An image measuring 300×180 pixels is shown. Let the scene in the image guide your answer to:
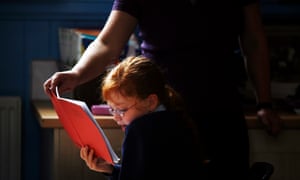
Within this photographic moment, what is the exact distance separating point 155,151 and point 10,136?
1.31 metres

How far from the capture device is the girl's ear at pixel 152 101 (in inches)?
57.2

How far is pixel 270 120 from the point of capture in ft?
6.52

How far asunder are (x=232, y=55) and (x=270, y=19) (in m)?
0.87

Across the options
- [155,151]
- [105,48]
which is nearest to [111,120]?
[105,48]

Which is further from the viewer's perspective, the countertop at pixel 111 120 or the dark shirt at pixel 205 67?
the countertop at pixel 111 120

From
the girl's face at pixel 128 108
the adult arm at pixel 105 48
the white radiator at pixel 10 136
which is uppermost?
the adult arm at pixel 105 48

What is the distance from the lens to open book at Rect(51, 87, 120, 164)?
1.39 metres

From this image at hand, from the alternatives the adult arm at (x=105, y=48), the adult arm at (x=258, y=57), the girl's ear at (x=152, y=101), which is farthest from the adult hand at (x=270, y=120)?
the girl's ear at (x=152, y=101)

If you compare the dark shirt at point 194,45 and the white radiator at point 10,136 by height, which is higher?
the dark shirt at point 194,45

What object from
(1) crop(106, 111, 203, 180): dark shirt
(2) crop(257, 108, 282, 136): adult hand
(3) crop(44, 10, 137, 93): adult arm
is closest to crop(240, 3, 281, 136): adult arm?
(2) crop(257, 108, 282, 136): adult hand

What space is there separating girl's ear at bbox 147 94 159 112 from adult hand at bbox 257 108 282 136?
23.3 inches

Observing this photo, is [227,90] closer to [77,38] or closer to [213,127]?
[213,127]

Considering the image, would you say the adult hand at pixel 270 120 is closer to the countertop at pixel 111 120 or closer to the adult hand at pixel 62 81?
the countertop at pixel 111 120

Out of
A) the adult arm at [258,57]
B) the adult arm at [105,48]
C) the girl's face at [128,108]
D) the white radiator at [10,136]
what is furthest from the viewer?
the white radiator at [10,136]
